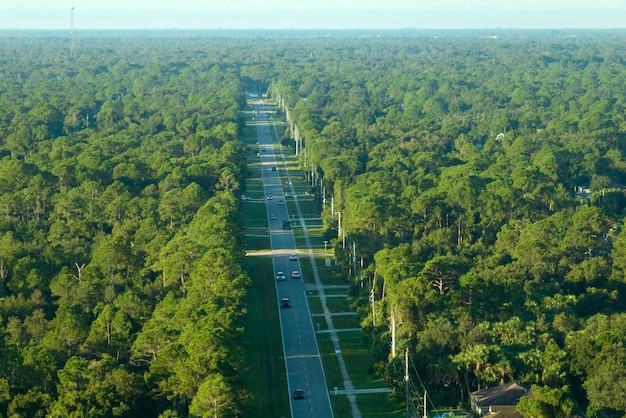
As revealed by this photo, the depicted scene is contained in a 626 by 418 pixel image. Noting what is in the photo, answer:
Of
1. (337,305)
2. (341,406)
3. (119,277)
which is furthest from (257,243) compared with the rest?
(341,406)

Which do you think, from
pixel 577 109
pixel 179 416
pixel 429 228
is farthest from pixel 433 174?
pixel 577 109

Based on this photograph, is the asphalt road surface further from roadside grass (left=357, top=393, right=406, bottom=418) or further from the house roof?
the house roof

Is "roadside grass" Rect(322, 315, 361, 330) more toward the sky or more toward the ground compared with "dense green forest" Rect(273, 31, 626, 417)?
more toward the ground

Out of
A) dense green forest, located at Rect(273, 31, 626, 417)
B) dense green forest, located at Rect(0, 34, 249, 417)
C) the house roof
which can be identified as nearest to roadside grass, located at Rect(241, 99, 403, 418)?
dense green forest, located at Rect(273, 31, 626, 417)

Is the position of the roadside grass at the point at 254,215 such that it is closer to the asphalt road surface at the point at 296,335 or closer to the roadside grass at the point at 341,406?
the asphalt road surface at the point at 296,335

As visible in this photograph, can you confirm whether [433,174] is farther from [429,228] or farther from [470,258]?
[470,258]

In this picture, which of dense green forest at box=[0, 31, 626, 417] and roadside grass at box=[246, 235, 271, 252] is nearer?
dense green forest at box=[0, 31, 626, 417]
